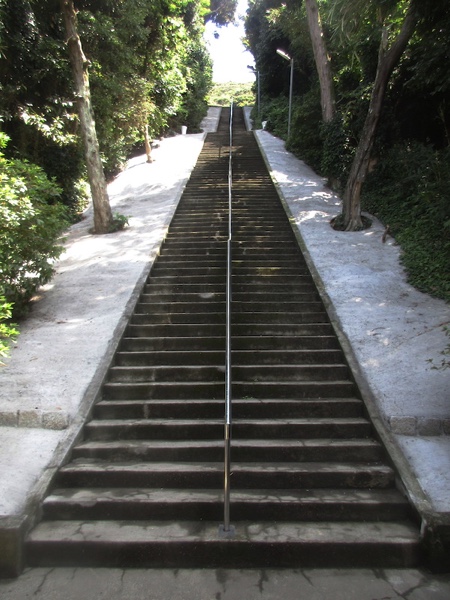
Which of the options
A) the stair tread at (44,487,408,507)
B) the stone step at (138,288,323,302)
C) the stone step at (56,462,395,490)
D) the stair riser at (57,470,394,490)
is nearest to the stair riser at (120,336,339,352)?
the stone step at (138,288,323,302)

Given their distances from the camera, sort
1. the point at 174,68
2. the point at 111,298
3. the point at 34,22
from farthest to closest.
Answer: the point at 174,68 < the point at 34,22 < the point at 111,298

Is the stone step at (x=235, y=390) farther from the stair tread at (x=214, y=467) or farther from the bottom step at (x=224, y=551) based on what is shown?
the bottom step at (x=224, y=551)

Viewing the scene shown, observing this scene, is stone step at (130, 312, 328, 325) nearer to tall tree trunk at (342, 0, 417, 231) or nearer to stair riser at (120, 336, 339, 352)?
stair riser at (120, 336, 339, 352)

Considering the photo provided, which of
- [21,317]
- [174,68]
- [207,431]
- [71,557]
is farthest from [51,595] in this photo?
[174,68]

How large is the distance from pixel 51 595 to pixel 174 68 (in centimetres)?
1685

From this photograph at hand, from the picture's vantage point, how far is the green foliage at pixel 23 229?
580 centimetres

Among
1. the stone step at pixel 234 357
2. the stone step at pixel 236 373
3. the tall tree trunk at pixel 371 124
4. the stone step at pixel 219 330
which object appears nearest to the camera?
the stone step at pixel 236 373

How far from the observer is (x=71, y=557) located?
11.0ft

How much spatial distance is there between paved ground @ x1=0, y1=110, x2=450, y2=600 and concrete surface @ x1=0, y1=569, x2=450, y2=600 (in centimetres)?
1

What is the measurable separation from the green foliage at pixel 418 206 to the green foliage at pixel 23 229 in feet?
18.4

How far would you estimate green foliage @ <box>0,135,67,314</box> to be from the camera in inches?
229

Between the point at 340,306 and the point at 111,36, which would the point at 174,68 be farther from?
the point at 340,306

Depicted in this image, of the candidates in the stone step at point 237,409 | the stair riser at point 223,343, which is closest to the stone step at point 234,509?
the stone step at point 237,409

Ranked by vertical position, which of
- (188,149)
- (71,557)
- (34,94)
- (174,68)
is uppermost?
(174,68)
